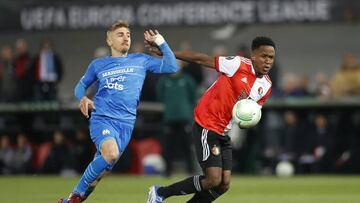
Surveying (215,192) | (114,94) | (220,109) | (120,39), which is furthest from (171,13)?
(215,192)

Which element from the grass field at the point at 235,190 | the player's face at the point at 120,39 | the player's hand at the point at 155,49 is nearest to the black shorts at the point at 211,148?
the player's hand at the point at 155,49

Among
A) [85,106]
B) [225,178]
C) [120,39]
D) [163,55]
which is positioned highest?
[120,39]

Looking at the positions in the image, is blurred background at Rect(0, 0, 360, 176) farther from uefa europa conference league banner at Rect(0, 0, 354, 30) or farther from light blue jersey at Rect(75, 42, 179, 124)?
light blue jersey at Rect(75, 42, 179, 124)

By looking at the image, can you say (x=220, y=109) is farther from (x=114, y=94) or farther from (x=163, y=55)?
(x=114, y=94)

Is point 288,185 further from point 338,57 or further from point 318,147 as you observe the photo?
point 338,57

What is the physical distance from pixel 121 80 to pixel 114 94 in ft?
0.60

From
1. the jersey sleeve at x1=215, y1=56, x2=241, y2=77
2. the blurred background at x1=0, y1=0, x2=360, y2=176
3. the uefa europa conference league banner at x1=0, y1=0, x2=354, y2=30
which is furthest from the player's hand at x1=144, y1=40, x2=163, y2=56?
the uefa europa conference league banner at x1=0, y1=0, x2=354, y2=30

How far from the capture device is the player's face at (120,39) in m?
11.5

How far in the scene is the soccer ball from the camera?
10820mm

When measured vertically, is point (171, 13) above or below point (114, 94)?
below

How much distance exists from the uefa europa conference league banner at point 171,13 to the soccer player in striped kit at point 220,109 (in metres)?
8.62

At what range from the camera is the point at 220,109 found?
11086 millimetres

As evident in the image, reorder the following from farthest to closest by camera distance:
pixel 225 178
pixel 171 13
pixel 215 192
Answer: pixel 171 13 → pixel 215 192 → pixel 225 178

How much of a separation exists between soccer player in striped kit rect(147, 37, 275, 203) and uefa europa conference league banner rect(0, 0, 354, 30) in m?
8.62
